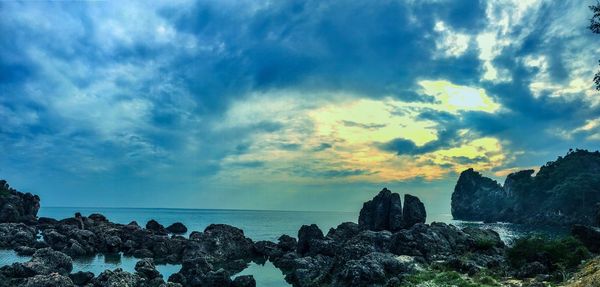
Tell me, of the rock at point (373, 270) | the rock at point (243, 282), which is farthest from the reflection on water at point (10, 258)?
the rock at point (373, 270)

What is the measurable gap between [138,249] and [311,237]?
36551 millimetres

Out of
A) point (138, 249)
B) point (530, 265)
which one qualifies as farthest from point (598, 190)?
point (138, 249)

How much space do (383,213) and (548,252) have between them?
2145 inches

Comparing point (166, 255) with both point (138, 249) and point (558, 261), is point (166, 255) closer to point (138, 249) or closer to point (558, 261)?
point (138, 249)

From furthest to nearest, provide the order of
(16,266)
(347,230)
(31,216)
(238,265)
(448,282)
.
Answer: (31,216) → (347,230) → (238,265) → (16,266) → (448,282)

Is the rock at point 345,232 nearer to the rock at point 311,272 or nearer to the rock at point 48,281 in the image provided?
the rock at point 311,272

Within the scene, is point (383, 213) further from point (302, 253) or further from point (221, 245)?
point (221, 245)

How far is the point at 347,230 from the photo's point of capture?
8888 centimetres

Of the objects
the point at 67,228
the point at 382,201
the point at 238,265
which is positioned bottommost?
the point at 238,265

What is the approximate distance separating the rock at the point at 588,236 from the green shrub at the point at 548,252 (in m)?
3.90

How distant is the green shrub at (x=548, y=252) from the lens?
35.0 meters

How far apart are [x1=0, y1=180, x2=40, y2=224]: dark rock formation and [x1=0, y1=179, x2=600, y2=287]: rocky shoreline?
196 cm

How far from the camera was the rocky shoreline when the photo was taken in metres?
38.4

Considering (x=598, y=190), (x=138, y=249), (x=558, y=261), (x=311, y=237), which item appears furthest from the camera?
(x=598, y=190)
